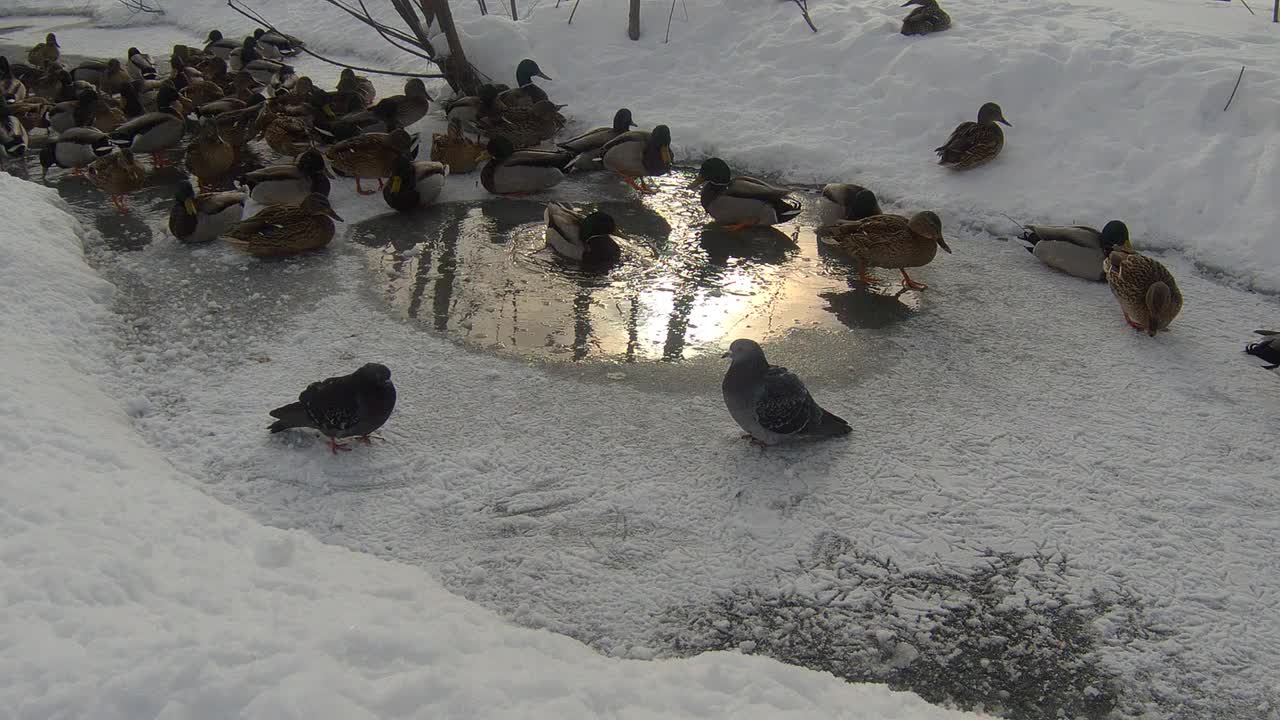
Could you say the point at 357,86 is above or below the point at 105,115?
above

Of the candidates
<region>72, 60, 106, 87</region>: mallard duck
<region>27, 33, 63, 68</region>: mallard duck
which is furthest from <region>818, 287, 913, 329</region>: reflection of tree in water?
<region>27, 33, 63, 68</region>: mallard duck

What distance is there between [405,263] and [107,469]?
10.0ft

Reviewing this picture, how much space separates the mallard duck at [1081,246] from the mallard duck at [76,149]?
8.26m

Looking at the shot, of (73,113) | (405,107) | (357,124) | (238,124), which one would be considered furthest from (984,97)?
(73,113)

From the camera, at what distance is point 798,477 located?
13.4 feet

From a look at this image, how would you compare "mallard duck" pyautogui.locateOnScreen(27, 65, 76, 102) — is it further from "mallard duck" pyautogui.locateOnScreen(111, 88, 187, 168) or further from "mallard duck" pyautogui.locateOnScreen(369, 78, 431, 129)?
"mallard duck" pyautogui.locateOnScreen(369, 78, 431, 129)

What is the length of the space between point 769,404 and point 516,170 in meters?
4.39

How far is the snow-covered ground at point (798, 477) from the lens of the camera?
10.2ft

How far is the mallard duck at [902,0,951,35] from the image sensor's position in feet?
30.4

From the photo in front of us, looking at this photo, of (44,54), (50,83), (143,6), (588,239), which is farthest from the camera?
(143,6)

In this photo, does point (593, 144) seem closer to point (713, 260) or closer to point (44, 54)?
point (713, 260)

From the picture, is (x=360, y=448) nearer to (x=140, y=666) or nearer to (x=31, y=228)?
(x=140, y=666)

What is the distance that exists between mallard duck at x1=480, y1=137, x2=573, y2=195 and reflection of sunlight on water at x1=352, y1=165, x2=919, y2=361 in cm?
32

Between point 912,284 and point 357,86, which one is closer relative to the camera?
point 912,284
